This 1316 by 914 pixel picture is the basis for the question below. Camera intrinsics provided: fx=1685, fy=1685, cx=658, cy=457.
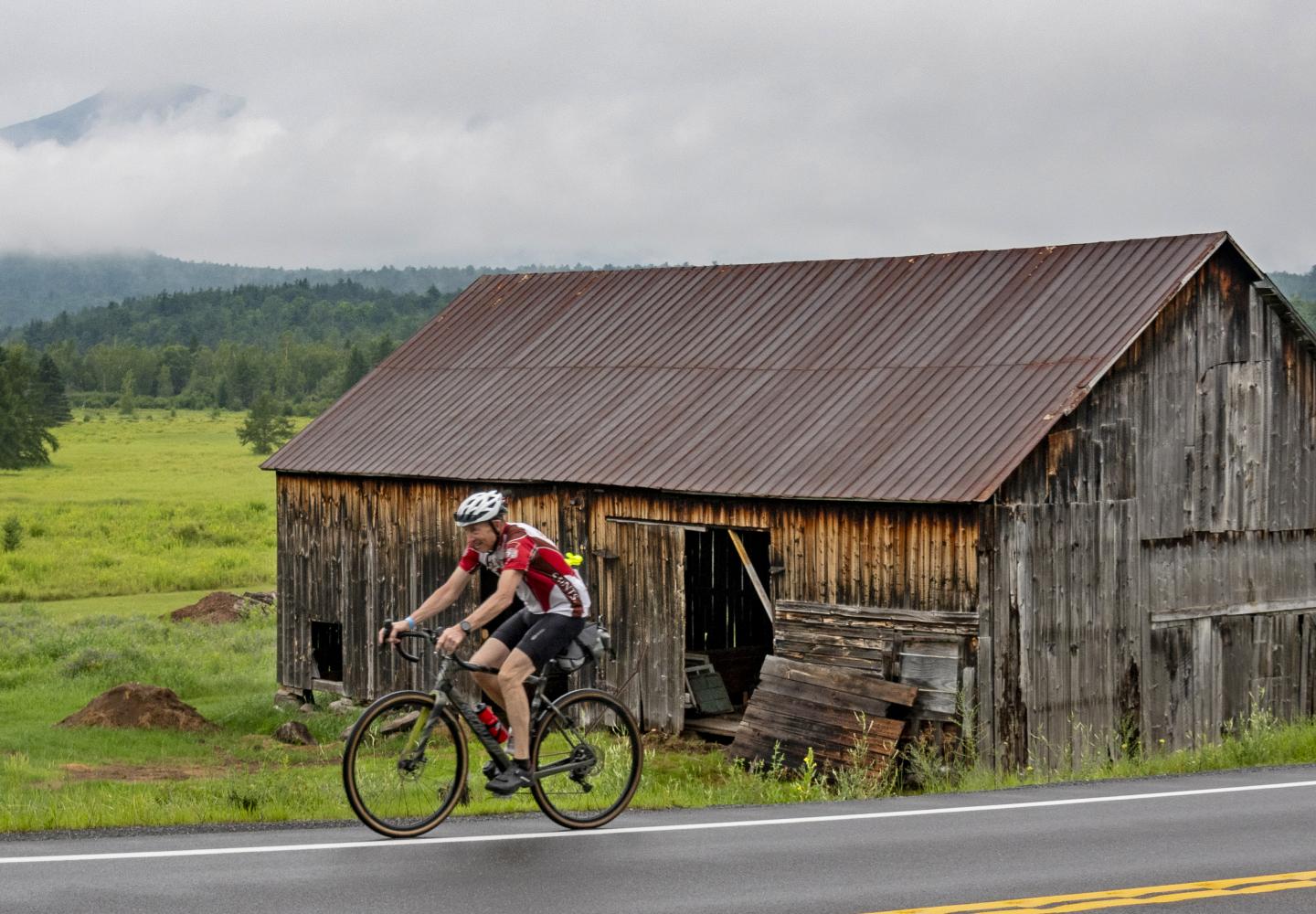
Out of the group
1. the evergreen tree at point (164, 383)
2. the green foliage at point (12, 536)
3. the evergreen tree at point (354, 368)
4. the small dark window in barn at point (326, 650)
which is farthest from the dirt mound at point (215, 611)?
the evergreen tree at point (164, 383)

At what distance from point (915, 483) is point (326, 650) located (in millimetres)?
11564

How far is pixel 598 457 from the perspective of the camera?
21328 millimetres

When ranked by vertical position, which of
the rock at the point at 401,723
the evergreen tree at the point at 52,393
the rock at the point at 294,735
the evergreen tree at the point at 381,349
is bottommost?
the rock at the point at 294,735

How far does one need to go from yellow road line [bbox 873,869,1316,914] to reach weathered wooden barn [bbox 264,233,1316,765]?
26.8ft

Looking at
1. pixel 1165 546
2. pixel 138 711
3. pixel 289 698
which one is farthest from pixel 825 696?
pixel 289 698

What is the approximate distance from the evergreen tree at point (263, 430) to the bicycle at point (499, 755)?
275ft

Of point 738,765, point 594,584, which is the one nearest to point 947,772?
point 738,765

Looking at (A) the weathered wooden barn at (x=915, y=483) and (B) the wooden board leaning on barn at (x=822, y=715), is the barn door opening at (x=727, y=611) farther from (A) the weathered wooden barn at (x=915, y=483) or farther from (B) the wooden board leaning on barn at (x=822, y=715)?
(B) the wooden board leaning on barn at (x=822, y=715)

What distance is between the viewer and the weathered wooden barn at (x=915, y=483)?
709 inches

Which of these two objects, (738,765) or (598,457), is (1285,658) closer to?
(738,765)

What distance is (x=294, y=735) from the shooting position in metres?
23.0

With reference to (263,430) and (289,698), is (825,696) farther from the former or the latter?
(263,430)

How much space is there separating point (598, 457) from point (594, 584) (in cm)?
163

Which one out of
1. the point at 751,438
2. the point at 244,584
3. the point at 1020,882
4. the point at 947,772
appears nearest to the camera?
the point at 1020,882
